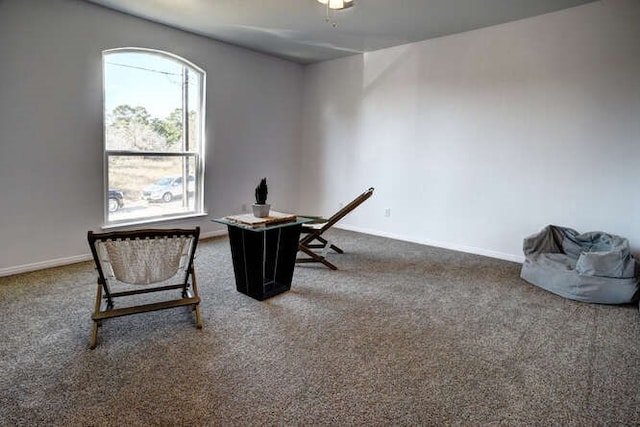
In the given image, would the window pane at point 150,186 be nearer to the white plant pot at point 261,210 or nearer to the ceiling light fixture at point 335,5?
the white plant pot at point 261,210

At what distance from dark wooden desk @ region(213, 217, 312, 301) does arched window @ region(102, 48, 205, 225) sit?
1.85 metres

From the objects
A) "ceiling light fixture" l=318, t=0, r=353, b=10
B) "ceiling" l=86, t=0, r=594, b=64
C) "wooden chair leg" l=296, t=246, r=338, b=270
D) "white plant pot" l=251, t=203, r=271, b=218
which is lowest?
"wooden chair leg" l=296, t=246, r=338, b=270

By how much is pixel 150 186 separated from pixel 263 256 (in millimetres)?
2396

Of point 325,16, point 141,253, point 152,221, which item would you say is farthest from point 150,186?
point 325,16

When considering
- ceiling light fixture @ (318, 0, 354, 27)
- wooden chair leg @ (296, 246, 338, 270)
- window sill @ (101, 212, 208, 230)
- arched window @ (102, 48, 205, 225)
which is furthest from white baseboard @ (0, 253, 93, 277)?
ceiling light fixture @ (318, 0, 354, 27)

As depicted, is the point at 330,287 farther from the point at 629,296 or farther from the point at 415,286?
the point at 629,296

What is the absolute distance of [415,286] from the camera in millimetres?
3635

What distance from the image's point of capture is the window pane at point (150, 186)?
4.43 metres

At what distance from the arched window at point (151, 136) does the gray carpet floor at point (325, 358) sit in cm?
123

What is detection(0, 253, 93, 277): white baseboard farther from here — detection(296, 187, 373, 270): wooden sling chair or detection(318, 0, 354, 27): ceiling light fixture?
detection(318, 0, 354, 27): ceiling light fixture

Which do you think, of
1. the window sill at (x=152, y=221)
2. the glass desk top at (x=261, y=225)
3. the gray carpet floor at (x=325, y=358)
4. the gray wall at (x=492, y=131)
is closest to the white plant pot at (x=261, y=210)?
the glass desk top at (x=261, y=225)

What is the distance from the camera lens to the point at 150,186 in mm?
4746

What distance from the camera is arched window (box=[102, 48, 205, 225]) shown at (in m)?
4.31

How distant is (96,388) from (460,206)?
4.35 meters
